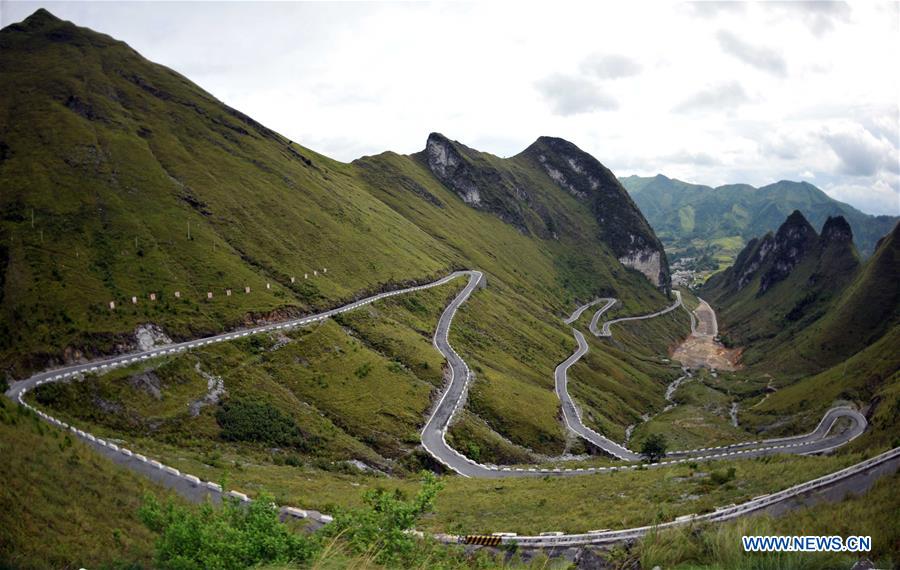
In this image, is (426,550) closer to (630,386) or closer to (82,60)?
(630,386)

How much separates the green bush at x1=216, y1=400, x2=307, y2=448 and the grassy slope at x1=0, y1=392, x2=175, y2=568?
27779mm

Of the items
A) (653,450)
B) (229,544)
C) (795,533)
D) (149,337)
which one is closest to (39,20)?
(149,337)

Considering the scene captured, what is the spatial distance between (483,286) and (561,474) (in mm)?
94320

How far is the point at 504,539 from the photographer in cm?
2519

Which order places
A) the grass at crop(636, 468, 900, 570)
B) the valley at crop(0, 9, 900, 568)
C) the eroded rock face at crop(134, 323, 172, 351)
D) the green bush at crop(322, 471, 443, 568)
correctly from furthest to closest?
1. the eroded rock face at crop(134, 323, 172, 351)
2. the valley at crop(0, 9, 900, 568)
3. the green bush at crop(322, 471, 443, 568)
4. the grass at crop(636, 468, 900, 570)

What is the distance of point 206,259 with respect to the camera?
261 feet

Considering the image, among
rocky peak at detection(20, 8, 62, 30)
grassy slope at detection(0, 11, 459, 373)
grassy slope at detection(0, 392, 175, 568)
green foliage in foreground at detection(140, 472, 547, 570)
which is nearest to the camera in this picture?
green foliage in foreground at detection(140, 472, 547, 570)

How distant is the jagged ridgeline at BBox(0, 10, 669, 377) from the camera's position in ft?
197

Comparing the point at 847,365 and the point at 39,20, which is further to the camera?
the point at 39,20

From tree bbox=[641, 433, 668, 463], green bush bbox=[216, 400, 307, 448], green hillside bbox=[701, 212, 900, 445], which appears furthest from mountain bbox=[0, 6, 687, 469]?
green hillside bbox=[701, 212, 900, 445]

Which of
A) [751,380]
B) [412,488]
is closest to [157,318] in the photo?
[412,488]

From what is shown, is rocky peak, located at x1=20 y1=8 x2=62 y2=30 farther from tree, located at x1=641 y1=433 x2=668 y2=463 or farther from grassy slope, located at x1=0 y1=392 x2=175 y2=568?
tree, located at x1=641 y1=433 x2=668 y2=463

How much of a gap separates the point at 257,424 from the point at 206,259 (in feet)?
125

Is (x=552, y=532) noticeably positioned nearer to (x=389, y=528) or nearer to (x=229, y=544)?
(x=389, y=528)
